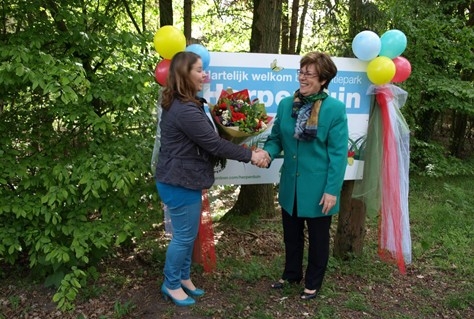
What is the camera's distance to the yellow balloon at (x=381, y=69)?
3484 mm

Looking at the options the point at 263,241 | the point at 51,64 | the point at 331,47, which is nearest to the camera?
the point at 51,64

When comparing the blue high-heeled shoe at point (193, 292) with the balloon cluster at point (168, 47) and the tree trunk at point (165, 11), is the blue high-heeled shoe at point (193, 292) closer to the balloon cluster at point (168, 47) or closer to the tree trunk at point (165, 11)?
the balloon cluster at point (168, 47)

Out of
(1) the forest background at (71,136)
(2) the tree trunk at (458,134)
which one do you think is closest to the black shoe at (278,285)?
(1) the forest background at (71,136)

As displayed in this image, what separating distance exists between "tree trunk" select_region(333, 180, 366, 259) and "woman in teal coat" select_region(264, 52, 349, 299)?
32.9 inches

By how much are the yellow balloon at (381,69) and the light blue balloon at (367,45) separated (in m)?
0.07

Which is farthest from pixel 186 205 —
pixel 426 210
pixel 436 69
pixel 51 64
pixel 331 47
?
pixel 331 47

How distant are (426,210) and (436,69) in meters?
2.45

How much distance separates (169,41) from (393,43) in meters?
1.80

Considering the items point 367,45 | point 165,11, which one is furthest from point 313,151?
point 165,11

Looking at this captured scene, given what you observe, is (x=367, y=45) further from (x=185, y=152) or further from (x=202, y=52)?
(x=185, y=152)

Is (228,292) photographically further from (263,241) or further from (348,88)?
(348,88)

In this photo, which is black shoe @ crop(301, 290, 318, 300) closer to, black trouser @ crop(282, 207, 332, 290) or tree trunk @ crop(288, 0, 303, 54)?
black trouser @ crop(282, 207, 332, 290)

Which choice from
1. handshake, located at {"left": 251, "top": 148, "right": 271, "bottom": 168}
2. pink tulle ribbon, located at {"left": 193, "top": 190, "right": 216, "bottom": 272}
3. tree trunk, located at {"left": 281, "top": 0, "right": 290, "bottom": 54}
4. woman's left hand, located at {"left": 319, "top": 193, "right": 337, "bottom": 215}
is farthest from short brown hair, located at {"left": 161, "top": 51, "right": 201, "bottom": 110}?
tree trunk, located at {"left": 281, "top": 0, "right": 290, "bottom": 54}

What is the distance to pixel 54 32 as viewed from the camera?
3.24 meters
